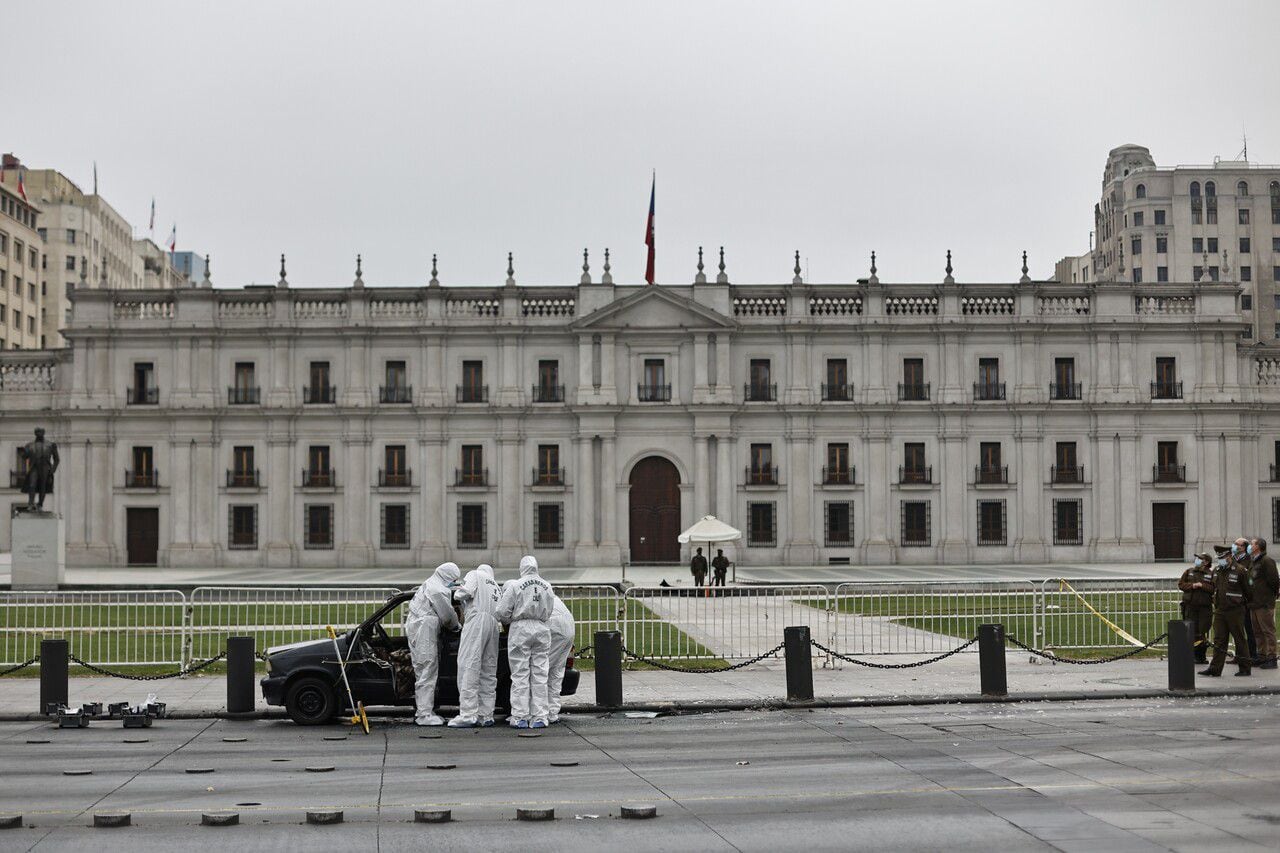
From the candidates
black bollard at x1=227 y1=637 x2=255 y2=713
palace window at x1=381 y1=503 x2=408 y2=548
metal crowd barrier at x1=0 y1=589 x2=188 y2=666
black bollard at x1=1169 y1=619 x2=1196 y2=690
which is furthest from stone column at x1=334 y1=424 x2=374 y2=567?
black bollard at x1=1169 y1=619 x2=1196 y2=690

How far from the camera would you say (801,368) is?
51.4 m

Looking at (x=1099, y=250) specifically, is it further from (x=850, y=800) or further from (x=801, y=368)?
(x=850, y=800)

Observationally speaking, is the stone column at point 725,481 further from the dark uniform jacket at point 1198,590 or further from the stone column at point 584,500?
the dark uniform jacket at point 1198,590

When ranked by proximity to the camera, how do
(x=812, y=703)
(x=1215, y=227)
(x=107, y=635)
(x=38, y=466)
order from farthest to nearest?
(x=1215, y=227), (x=38, y=466), (x=107, y=635), (x=812, y=703)

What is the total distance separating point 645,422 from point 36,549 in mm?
22286

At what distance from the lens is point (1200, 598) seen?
66.6ft

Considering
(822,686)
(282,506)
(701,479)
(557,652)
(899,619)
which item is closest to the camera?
(557,652)

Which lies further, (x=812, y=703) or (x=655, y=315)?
(x=655, y=315)

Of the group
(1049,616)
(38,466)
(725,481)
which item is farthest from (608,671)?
(725,481)

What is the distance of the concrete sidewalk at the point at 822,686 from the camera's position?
56.1ft

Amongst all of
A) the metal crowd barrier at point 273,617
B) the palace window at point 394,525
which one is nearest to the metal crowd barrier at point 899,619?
the metal crowd barrier at point 273,617

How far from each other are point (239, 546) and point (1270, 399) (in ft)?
135

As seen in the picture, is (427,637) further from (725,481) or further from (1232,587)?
(725,481)

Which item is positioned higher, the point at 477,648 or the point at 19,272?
the point at 19,272
